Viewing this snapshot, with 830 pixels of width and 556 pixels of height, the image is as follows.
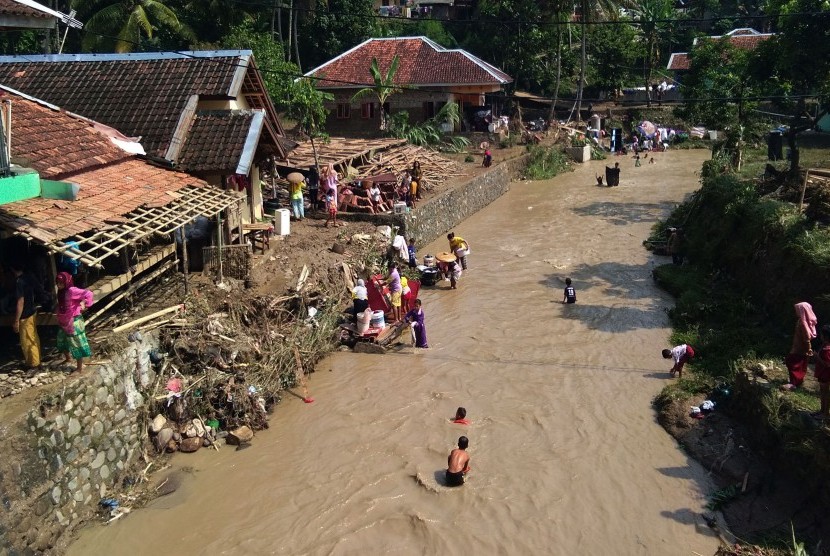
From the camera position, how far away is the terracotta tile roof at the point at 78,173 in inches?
433

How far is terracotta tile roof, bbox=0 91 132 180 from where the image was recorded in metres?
12.8

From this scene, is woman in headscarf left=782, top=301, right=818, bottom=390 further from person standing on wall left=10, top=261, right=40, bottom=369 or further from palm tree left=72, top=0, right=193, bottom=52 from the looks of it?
palm tree left=72, top=0, right=193, bottom=52

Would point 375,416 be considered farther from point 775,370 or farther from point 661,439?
point 775,370

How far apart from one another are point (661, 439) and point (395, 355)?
579 centimetres

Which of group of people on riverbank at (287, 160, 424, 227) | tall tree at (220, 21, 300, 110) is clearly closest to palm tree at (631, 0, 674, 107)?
tall tree at (220, 21, 300, 110)

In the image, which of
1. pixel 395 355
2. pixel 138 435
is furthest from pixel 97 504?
pixel 395 355

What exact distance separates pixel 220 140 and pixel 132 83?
3278mm

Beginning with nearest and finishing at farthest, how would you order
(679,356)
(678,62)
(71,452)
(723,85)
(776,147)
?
1. (71,452)
2. (679,356)
3. (776,147)
4. (723,85)
5. (678,62)

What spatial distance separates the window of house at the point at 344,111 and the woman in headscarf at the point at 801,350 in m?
32.2

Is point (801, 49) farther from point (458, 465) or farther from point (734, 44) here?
point (734, 44)

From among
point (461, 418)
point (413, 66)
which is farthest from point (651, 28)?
point (461, 418)

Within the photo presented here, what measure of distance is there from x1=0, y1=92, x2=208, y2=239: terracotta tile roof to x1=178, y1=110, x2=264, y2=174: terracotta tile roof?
0.71 metres

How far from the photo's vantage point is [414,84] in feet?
130

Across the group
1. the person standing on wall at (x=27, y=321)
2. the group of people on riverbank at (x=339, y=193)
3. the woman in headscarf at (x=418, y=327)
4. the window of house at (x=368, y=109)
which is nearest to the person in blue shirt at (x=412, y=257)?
the group of people on riverbank at (x=339, y=193)
